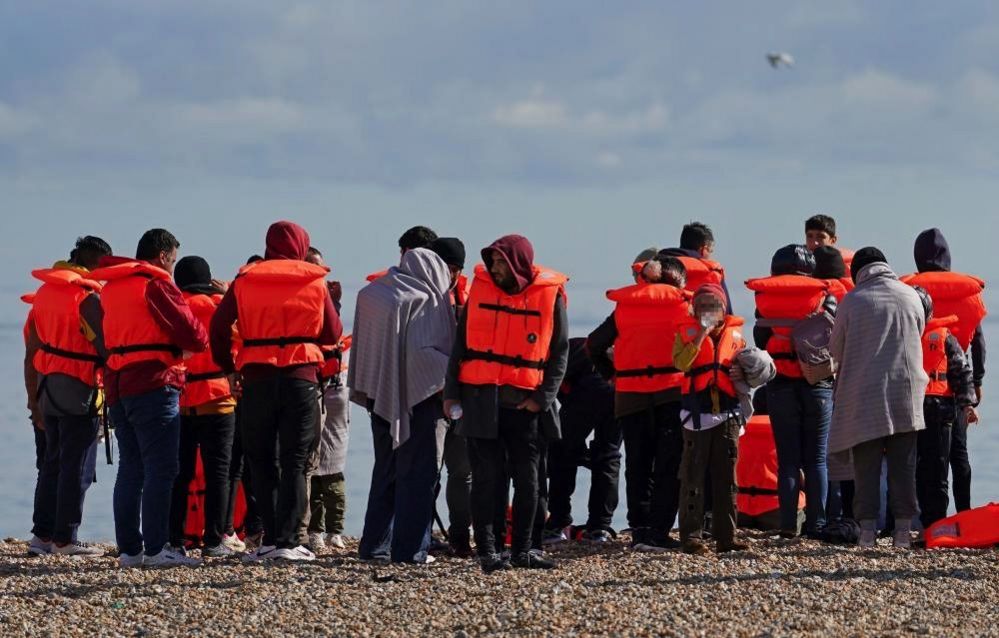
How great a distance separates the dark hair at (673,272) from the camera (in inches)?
479

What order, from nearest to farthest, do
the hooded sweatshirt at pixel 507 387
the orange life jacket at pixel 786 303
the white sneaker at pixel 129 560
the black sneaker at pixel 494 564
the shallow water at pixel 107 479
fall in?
1. the hooded sweatshirt at pixel 507 387
2. the black sneaker at pixel 494 564
3. the white sneaker at pixel 129 560
4. the orange life jacket at pixel 786 303
5. the shallow water at pixel 107 479

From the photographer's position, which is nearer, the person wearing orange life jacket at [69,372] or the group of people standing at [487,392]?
the group of people standing at [487,392]

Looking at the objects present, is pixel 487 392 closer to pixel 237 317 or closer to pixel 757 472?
pixel 237 317

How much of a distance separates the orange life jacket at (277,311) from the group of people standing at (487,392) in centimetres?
1

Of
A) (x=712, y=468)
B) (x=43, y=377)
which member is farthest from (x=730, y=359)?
(x=43, y=377)

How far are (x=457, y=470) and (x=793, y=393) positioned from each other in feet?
8.23

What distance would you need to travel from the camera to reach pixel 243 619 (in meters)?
9.45

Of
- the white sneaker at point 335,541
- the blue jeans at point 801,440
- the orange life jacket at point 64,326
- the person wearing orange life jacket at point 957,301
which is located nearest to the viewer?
the orange life jacket at point 64,326

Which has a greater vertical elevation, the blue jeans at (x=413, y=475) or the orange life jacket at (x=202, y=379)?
the orange life jacket at (x=202, y=379)

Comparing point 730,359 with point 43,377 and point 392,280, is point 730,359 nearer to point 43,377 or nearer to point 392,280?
point 392,280

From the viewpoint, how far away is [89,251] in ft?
→ 41.3

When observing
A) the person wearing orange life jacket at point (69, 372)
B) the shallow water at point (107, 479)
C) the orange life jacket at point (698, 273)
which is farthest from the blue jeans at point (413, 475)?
the shallow water at point (107, 479)

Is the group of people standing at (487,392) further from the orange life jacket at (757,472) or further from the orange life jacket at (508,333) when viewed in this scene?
the orange life jacket at (757,472)

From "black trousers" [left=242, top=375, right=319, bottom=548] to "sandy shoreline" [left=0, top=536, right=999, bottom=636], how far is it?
1.40ft
